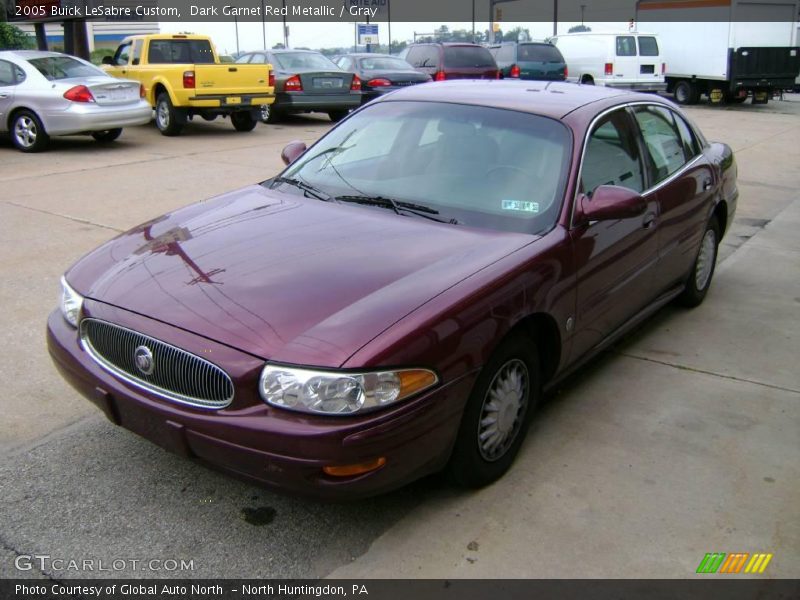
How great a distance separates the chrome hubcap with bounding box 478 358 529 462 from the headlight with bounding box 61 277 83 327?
1.70m

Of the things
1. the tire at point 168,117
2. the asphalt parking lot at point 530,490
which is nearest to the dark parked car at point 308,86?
the tire at point 168,117

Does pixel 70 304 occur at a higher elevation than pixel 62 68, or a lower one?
lower

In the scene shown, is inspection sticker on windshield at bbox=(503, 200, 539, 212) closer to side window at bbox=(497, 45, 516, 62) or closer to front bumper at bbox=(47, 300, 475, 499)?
front bumper at bbox=(47, 300, 475, 499)

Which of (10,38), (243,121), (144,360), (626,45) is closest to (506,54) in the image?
(626,45)

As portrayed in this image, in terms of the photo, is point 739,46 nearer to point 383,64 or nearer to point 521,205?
point 383,64

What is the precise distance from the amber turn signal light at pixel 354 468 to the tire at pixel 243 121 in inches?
529

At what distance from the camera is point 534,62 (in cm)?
2191

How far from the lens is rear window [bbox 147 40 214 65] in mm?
14484

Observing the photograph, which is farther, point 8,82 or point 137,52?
point 137,52

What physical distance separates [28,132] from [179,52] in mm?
3771

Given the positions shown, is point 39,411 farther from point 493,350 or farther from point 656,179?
point 656,179

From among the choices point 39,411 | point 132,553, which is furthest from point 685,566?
point 39,411

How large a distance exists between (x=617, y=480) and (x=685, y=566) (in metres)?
0.58

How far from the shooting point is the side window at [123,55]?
594 inches
